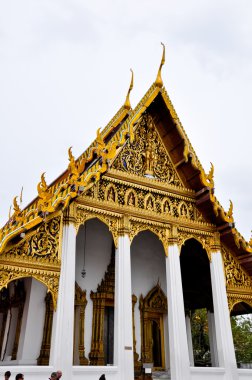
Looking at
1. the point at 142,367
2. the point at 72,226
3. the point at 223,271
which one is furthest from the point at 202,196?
the point at 142,367

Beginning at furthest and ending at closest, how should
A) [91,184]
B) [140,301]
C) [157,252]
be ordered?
1. [157,252]
2. [140,301]
3. [91,184]

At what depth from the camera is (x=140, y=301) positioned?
9516mm

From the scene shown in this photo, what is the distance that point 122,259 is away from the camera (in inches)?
286

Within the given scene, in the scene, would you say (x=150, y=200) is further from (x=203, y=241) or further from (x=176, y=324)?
(x=176, y=324)

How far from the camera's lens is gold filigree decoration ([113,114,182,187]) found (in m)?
8.28

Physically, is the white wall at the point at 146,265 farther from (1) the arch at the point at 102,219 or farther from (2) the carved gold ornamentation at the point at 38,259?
(2) the carved gold ornamentation at the point at 38,259

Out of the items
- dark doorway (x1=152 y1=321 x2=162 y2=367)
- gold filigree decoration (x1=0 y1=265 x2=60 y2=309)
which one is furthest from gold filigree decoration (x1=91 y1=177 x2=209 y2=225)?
dark doorway (x1=152 y1=321 x2=162 y2=367)

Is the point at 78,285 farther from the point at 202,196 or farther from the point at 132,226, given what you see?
the point at 202,196

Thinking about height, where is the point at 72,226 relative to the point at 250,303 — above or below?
above

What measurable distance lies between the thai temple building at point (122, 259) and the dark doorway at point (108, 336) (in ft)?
0.08

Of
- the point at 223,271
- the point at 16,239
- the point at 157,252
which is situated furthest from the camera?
the point at 157,252

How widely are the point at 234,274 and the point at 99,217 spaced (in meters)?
3.71

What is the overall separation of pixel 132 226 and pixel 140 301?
9.13 feet

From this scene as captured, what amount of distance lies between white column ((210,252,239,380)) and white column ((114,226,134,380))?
7.46ft
